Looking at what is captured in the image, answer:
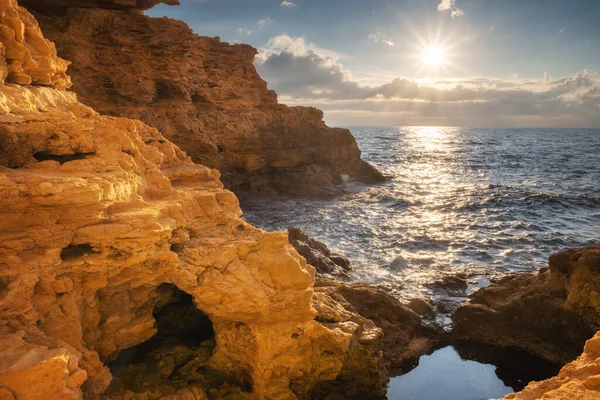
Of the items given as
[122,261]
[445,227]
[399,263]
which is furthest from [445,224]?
[122,261]

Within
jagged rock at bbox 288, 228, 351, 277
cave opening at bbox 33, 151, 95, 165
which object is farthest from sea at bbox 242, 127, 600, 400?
cave opening at bbox 33, 151, 95, 165

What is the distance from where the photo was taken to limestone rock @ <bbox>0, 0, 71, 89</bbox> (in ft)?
23.1

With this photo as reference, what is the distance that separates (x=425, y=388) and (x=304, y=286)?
231 inches

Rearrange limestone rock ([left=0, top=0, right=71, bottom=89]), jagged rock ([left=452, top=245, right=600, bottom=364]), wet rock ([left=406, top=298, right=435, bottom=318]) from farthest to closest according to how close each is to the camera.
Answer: wet rock ([left=406, top=298, right=435, bottom=318]) → jagged rock ([left=452, top=245, right=600, bottom=364]) → limestone rock ([left=0, top=0, right=71, bottom=89])

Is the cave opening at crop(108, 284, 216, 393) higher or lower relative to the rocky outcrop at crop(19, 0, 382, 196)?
lower

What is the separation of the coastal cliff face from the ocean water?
9259 millimetres

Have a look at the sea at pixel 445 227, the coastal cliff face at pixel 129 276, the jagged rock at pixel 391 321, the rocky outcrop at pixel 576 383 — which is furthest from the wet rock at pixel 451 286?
the rocky outcrop at pixel 576 383

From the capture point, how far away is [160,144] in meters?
9.91

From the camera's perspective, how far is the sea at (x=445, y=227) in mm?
17609

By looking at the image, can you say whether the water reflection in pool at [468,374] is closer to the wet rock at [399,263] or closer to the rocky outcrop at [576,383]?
the rocky outcrop at [576,383]

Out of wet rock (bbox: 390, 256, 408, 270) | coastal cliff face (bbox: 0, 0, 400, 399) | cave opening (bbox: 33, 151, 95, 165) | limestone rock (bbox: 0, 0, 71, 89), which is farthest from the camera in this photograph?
wet rock (bbox: 390, 256, 408, 270)

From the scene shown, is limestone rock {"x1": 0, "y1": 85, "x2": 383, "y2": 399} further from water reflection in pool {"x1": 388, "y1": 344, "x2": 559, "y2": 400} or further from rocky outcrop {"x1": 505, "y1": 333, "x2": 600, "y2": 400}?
rocky outcrop {"x1": 505, "y1": 333, "x2": 600, "y2": 400}

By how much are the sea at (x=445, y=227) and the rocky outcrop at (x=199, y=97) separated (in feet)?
12.5

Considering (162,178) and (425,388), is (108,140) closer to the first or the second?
(162,178)
